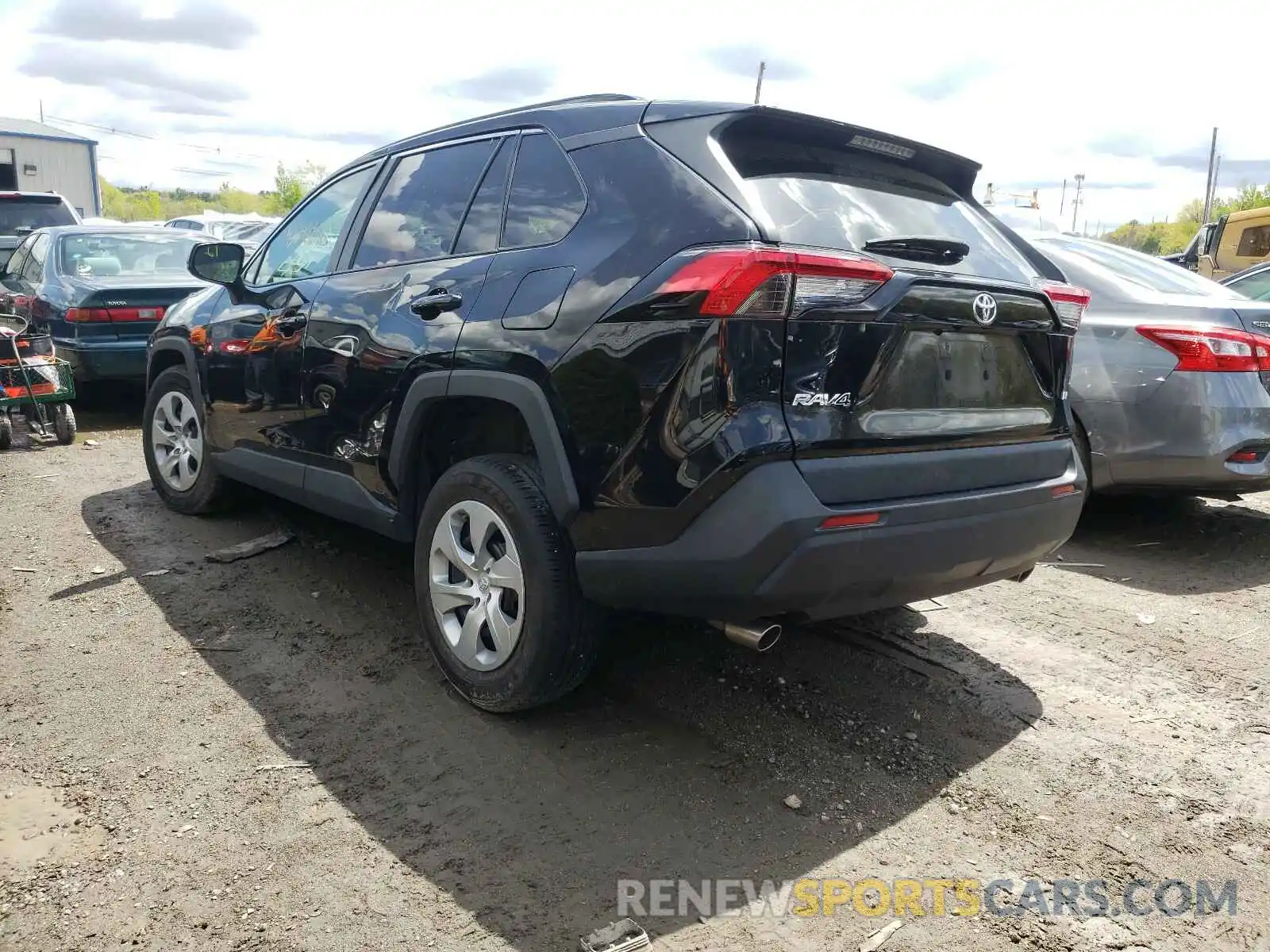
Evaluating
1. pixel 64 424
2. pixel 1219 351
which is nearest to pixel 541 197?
pixel 1219 351

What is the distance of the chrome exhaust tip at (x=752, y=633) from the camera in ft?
9.22

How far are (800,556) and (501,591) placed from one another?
1064mm

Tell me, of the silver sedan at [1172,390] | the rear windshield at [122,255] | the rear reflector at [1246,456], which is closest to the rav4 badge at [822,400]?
the silver sedan at [1172,390]

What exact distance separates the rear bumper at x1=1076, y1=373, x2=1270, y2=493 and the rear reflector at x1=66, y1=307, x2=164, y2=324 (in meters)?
7.12

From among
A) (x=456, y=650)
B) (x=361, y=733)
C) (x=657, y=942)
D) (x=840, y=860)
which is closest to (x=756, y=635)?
(x=840, y=860)

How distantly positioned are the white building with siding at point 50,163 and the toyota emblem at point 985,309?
32.7 m

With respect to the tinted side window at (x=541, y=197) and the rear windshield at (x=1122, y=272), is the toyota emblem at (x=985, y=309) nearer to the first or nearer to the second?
the tinted side window at (x=541, y=197)

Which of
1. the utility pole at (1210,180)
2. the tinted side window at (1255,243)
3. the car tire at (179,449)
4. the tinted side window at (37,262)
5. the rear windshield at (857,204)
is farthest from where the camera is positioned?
the utility pole at (1210,180)

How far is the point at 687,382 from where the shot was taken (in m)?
2.62

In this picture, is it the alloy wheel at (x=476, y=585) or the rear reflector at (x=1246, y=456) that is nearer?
the alloy wheel at (x=476, y=585)

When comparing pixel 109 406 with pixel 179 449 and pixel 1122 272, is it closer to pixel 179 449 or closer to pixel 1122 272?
pixel 179 449

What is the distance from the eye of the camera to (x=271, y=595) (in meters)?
4.40

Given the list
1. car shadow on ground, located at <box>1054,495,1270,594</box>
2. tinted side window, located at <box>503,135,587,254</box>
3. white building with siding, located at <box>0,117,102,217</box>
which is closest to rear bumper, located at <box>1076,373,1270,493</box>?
car shadow on ground, located at <box>1054,495,1270,594</box>

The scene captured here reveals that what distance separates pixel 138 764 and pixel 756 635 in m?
1.86
